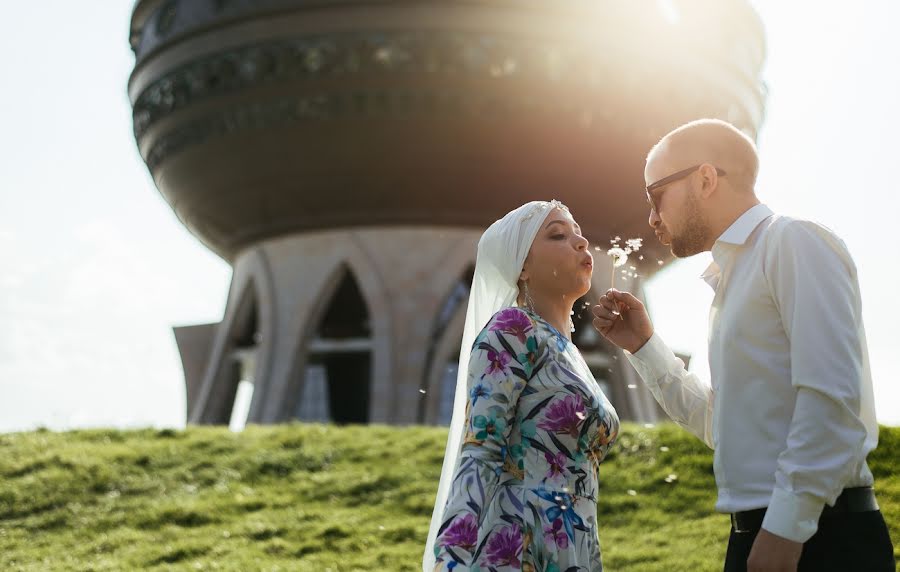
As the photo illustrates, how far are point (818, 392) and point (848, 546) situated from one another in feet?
1.60

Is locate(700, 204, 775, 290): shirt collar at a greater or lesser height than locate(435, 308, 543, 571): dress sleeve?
greater

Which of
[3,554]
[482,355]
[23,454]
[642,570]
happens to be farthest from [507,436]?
[23,454]

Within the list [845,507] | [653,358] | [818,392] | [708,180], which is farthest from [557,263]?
[845,507]

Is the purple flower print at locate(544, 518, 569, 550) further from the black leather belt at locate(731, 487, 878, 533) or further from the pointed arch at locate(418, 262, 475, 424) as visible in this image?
the pointed arch at locate(418, 262, 475, 424)

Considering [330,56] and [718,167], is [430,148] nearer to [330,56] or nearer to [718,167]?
[330,56]

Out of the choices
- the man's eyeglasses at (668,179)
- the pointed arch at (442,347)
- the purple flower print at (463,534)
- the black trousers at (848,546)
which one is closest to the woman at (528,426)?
the purple flower print at (463,534)

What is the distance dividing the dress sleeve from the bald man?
2.14 feet

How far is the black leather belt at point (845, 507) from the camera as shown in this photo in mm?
2928

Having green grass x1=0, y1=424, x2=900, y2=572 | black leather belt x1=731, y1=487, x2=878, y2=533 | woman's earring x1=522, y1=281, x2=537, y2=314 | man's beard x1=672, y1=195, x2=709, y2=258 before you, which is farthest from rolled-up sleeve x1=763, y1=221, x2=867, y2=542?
green grass x1=0, y1=424, x2=900, y2=572

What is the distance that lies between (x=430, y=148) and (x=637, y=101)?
4.59 metres

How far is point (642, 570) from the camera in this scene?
8.15m

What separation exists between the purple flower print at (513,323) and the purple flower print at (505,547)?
0.67 metres

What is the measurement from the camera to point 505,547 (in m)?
3.35

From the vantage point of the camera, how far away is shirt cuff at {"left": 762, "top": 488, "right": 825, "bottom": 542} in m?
2.76
